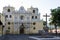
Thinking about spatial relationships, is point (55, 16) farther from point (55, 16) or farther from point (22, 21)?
point (22, 21)

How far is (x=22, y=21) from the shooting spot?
7212cm

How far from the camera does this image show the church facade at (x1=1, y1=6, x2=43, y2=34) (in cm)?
7106

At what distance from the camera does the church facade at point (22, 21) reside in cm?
7106

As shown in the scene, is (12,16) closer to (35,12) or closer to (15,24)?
(15,24)

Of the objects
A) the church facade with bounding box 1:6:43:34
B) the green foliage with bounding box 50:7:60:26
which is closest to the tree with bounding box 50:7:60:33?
the green foliage with bounding box 50:7:60:26

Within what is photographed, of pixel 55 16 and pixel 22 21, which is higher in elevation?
pixel 55 16

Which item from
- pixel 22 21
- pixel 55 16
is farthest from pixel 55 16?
pixel 22 21

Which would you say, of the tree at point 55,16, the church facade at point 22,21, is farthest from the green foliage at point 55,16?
the church facade at point 22,21

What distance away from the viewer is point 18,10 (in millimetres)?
73562

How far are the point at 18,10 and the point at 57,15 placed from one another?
15.4 metres

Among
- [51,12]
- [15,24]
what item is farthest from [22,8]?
[51,12]

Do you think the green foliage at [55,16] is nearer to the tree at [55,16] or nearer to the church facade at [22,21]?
the tree at [55,16]

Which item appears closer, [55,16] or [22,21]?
[55,16]

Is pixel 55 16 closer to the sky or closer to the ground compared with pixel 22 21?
closer to the sky
